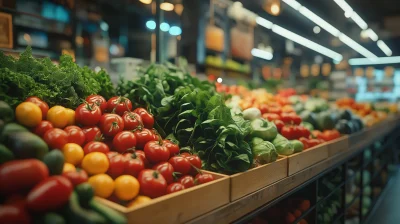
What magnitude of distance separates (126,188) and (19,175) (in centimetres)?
41

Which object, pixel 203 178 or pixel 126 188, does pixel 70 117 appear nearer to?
pixel 126 188

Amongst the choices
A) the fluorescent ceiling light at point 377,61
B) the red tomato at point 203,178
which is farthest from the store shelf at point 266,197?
the fluorescent ceiling light at point 377,61

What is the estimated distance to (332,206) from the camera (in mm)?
3203

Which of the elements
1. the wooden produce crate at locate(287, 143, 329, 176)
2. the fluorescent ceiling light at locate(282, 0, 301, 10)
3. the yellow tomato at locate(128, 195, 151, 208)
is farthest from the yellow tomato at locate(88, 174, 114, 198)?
the fluorescent ceiling light at locate(282, 0, 301, 10)

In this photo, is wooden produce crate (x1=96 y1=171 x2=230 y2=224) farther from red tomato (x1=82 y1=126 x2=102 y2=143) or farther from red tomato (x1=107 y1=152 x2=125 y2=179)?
red tomato (x1=82 y1=126 x2=102 y2=143)

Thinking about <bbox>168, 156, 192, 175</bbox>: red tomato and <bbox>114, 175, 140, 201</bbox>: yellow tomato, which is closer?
<bbox>114, 175, 140, 201</bbox>: yellow tomato

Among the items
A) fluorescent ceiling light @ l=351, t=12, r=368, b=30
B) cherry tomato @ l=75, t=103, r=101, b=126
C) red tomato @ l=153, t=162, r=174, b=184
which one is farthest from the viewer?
fluorescent ceiling light @ l=351, t=12, r=368, b=30

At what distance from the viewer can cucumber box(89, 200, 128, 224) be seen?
1.03 meters

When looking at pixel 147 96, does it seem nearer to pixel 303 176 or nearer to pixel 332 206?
pixel 303 176

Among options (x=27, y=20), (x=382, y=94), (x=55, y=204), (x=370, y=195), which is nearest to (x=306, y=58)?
(x=382, y=94)

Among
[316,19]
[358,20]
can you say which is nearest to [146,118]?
[316,19]

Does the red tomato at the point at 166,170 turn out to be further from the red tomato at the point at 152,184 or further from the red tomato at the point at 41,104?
the red tomato at the point at 41,104

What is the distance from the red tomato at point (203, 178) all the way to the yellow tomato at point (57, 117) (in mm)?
699

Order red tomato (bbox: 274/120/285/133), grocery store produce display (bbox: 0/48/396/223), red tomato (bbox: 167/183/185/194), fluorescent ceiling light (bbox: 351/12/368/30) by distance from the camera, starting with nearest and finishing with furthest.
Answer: grocery store produce display (bbox: 0/48/396/223) → red tomato (bbox: 167/183/185/194) → red tomato (bbox: 274/120/285/133) → fluorescent ceiling light (bbox: 351/12/368/30)
